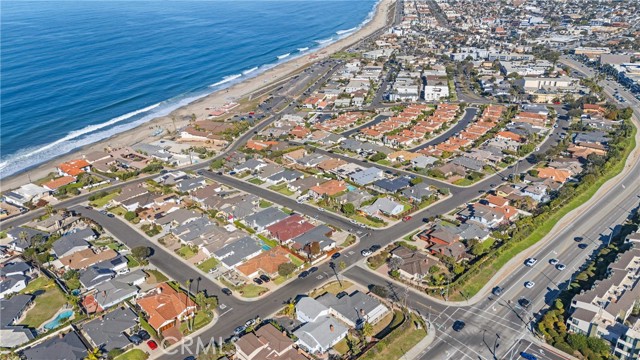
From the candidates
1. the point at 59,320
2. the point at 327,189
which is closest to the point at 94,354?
the point at 59,320

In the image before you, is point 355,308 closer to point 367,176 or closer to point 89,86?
point 367,176

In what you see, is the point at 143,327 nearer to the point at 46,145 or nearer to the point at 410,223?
the point at 410,223

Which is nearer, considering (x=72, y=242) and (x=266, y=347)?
(x=266, y=347)

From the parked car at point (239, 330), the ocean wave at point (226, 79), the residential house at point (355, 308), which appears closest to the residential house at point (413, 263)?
the residential house at point (355, 308)

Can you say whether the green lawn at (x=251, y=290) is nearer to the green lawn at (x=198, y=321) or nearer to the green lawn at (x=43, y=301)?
the green lawn at (x=198, y=321)

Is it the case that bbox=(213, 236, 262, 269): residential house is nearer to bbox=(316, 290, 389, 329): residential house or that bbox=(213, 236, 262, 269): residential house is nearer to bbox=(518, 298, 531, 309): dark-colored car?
bbox=(316, 290, 389, 329): residential house

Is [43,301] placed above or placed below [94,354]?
below
